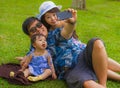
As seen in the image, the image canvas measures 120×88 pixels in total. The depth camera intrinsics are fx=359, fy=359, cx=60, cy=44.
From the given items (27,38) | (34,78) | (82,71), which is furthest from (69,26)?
(27,38)

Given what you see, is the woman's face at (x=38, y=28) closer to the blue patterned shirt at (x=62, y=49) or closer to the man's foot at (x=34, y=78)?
the blue patterned shirt at (x=62, y=49)

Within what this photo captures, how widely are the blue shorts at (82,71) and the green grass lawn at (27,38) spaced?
30 centimetres

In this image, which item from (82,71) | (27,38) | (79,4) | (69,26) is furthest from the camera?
(79,4)

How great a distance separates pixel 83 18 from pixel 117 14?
191 cm

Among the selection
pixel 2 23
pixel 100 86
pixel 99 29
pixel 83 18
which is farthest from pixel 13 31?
pixel 100 86

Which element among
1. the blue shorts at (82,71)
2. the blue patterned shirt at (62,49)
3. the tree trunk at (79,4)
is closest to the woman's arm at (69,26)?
the blue patterned shirt at (62,49)

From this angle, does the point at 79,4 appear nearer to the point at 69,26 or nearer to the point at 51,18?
the point at 51,18

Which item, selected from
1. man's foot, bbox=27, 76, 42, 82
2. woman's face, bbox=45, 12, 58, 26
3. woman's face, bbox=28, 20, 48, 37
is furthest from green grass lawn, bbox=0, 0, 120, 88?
woman's face, bbox=45, 12, 58, 26

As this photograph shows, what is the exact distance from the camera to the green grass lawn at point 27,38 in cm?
585

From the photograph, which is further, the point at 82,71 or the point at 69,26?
the point at 82,71

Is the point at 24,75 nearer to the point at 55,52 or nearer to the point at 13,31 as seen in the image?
the point at 55,52

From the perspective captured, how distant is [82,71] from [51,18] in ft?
2.69

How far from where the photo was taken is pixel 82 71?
4.51 meters

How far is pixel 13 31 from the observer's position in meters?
7.96
